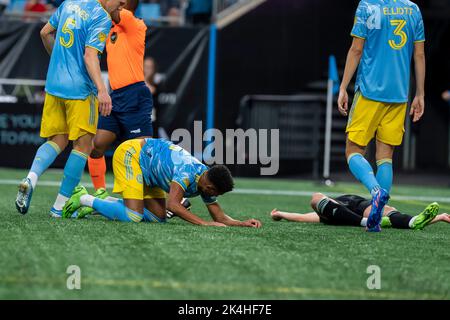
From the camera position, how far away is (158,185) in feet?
21.6

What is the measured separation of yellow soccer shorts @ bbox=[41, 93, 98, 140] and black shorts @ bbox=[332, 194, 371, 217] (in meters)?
1.99

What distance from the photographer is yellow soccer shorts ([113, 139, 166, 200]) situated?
6.50m

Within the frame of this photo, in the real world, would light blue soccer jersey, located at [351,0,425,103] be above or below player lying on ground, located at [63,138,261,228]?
above

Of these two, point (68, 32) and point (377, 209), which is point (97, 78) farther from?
point (377, 209)

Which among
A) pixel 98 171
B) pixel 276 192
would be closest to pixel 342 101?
pixel 98 171

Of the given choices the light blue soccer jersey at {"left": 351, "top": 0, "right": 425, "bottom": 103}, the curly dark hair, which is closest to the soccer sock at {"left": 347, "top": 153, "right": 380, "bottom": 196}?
the light blue soccer jersey at {"left": 351, "top": 0, "right": 425, "bottom": 103}

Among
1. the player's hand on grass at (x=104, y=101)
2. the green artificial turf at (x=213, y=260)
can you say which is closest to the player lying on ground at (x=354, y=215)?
the green artificial turf at (x=213, y=260)

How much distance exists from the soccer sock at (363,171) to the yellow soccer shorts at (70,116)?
6.36ft

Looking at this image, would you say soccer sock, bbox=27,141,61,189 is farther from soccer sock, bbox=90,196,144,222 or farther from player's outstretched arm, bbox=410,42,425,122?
player's outstretched arm, bbox=410,42,425,122

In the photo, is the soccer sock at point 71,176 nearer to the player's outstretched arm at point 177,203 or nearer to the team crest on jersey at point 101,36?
the team crest on jersey at point 101,36
